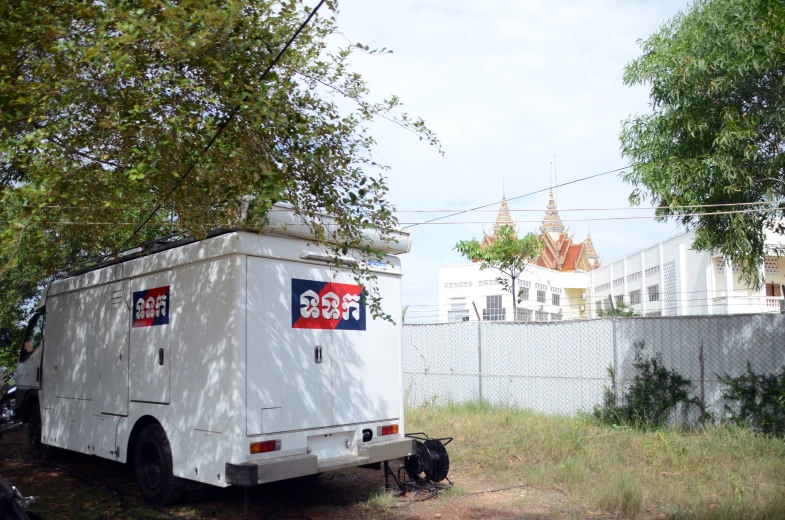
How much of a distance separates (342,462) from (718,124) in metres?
7.38

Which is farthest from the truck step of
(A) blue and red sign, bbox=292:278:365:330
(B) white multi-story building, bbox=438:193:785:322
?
(B) white multi-story building, bbox=438:193:785:322

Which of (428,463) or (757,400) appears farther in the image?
(757,400)

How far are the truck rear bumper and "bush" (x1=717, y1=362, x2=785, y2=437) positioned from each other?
567cm

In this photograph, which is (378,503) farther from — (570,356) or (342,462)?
(570,356)

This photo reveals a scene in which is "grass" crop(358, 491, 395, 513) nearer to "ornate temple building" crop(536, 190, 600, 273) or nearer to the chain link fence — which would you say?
the chain link fence

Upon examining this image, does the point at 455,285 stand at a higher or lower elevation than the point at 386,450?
higher

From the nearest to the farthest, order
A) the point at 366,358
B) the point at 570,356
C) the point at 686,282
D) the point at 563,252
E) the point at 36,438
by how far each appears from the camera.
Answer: the point at 366,358
the point at 36,438
the point at 570,356
the point at 686,282
the point at 563,252

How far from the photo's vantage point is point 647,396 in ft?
37.0

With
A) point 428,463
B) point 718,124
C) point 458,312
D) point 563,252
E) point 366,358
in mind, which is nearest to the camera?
point 366,358

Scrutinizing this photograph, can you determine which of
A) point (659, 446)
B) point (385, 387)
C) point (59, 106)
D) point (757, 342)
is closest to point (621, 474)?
point (659, 446)

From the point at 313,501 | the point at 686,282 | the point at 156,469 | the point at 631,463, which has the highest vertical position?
the point at 686,282

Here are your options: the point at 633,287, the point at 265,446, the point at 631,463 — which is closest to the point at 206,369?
the point at 265,446

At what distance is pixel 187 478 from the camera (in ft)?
23.4

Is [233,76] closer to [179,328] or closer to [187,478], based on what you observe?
[179,328]
